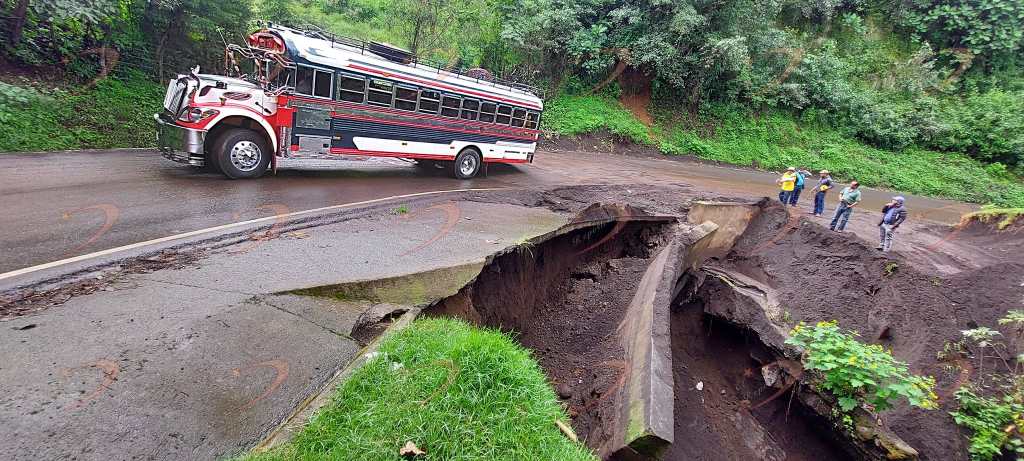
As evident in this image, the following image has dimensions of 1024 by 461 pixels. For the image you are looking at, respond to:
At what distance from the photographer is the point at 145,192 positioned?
24.7 feet

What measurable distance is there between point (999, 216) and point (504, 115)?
13627 mm

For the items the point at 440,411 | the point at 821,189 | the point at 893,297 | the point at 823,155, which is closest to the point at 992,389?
the point at 893,297

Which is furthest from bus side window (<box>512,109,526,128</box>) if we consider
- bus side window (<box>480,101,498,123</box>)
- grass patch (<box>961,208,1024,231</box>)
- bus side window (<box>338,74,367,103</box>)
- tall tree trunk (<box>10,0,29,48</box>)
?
grass patch (<box>961,208,1024,231</box>)

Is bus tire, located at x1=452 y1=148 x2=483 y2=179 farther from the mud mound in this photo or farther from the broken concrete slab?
the mud mound

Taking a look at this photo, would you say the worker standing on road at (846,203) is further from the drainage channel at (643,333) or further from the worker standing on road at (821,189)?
the drainage channel at (643,333)

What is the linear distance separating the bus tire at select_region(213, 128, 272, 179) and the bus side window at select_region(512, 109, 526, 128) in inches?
262

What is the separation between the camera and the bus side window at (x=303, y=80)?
364 inches

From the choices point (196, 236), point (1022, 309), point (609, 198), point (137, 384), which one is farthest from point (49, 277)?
point (1022, 309)

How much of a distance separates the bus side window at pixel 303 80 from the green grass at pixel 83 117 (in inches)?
171

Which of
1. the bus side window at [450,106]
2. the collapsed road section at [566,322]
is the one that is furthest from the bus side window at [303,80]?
the collapsed road section at [566,322]

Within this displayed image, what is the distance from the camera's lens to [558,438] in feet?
10.6

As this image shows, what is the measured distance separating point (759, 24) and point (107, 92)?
25624mm

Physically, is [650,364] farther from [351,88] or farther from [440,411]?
[351,88]

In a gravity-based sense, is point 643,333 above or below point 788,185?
below
